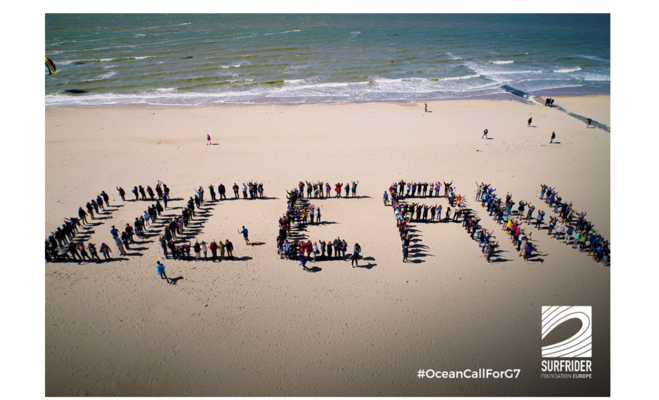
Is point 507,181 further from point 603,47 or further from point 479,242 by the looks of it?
point 603,47

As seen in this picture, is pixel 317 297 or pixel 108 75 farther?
pixel 108 75

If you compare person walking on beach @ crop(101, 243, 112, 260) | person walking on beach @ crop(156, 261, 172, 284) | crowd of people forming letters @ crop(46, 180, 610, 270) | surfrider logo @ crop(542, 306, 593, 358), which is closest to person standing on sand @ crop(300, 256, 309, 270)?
crowd of people forming letters @ crop(46, 180, 610, 270)

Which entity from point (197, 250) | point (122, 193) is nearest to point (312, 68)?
point (122, 193)

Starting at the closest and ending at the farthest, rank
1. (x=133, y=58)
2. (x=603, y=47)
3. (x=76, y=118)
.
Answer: (x=76, y=118) < (x=133, y=58) < (x=603, y=47)

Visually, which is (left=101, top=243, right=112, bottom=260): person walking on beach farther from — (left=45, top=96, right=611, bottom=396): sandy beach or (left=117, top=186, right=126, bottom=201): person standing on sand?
(left=117, top=186, right=126, bottom=201): person standing on sand

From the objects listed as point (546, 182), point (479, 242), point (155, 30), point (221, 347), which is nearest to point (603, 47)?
point (546, 182)

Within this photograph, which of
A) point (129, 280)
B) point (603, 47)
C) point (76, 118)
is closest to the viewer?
point (129, 280)

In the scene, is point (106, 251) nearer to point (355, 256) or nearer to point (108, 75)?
point (355, 256)
